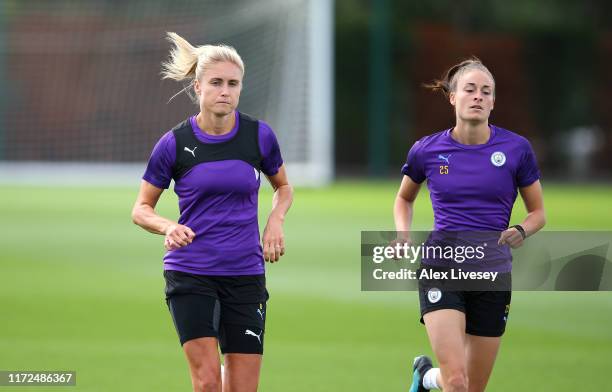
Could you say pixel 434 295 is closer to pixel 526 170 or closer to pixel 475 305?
pixel 475 305

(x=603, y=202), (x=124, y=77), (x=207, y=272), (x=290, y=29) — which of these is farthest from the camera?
(x=124, y=77)

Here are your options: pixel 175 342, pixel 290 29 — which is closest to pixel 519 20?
pixel 290 29

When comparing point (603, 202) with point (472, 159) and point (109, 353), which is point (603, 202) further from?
point (472, 159)

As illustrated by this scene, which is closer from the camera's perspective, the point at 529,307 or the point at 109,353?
the point at 109,353

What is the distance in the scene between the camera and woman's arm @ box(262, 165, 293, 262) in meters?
5.86

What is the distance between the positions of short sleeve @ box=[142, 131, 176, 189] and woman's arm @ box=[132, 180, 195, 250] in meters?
0.04

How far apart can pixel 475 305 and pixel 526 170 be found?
718 mm

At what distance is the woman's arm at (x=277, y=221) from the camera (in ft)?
19.2

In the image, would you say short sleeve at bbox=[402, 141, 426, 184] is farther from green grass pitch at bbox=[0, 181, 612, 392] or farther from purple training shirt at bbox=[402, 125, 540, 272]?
green grass pitch at bbox=[0, 181, 612, 392]

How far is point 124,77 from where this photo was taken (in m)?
29.8

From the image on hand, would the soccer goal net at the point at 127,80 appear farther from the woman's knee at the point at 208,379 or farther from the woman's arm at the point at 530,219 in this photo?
the woman's knee at the point at 208,379

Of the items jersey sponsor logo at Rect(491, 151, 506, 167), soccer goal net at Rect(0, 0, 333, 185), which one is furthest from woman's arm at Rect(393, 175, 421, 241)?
soccer goal net at Rect(0, 0, 333, 185)

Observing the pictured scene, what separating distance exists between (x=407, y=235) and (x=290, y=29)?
21007 millimetres

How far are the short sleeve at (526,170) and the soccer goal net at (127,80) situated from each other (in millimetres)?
19791
